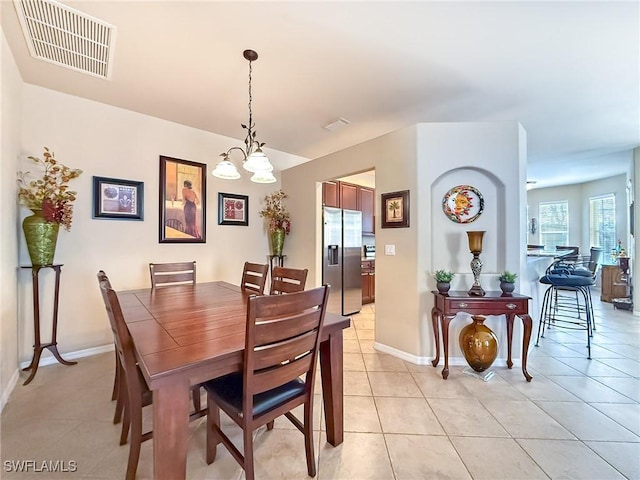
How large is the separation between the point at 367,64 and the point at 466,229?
1820mm

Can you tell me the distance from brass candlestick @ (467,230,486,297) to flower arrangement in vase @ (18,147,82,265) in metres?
3.74

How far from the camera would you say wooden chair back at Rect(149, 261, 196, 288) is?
103 inches

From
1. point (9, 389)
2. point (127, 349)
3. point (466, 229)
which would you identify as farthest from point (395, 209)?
point (9, 389)

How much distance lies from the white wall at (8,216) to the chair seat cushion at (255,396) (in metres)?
1.86

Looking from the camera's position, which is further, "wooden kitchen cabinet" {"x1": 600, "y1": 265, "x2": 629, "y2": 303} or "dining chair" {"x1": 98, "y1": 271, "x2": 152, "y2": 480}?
"wooden kitchen cabinet" {"x1": 600, "y1": 265, "x2": 629, "y2": 303}

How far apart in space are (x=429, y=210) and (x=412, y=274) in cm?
68

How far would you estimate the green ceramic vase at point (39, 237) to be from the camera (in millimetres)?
2385

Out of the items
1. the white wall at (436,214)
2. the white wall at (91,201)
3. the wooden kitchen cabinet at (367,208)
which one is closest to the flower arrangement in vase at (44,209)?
the white wall at (91,201)

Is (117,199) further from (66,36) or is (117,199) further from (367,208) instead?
(367,208)

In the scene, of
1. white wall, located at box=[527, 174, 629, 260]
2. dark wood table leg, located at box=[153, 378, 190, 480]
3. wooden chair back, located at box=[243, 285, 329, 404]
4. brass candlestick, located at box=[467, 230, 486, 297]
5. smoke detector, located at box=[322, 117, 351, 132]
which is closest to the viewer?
dark wood table leg, located at box=[153, 378, 190, 480]

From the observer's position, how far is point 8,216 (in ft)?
7.30

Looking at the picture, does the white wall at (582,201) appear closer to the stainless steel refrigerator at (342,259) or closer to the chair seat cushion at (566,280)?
the chair seat cushion at (566,280)

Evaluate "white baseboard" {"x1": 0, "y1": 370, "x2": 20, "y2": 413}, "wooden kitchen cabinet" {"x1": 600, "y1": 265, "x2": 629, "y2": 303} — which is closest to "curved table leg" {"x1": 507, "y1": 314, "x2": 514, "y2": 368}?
"white baseboard" {"x1": 0, "y1": 370, "x2": 20, "y2": 413}

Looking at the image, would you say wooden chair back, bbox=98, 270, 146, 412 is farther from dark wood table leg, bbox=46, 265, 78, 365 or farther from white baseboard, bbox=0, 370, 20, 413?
dark wood table leg, bbox=46, 265, 78, 365
